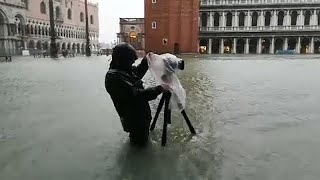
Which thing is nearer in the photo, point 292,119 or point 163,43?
point 292,119

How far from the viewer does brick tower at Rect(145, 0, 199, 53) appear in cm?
5091

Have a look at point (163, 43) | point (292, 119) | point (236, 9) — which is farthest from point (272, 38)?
point (292, 119)

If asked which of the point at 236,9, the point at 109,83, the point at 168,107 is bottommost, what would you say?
the point at 168,107

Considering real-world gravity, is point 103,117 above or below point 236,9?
below

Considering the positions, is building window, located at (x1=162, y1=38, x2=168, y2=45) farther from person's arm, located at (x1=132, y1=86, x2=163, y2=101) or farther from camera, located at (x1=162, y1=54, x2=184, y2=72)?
person's arm, located at (x1=132, y1=86, x2=163, y2=101)

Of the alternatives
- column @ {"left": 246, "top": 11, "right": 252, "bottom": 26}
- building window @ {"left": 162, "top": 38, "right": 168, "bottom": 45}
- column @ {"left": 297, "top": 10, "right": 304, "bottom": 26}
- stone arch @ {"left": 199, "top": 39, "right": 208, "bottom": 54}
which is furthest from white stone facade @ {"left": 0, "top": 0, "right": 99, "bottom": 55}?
column @ {"left": 297, "top": 10, "right": 304, "bottom": 26}

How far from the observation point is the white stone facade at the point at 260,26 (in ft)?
202

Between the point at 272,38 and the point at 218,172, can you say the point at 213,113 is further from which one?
the point at 272,38

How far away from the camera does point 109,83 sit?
387 cm

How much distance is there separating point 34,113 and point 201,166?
4.36m

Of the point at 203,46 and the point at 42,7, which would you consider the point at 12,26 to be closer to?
the point at 42,7

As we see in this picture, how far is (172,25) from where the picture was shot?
51875 millimetres

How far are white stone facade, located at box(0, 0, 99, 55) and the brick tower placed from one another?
20.4 m

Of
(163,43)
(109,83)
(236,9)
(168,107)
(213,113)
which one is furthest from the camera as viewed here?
(236,9)
